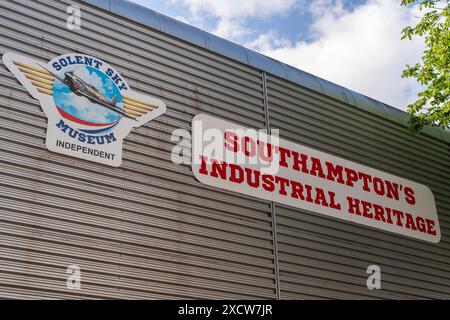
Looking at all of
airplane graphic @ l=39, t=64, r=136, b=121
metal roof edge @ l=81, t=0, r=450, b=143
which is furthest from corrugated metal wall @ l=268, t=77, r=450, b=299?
airplane graphic @ l=39, t=64, r=136, b=121

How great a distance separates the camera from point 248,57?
13922mm

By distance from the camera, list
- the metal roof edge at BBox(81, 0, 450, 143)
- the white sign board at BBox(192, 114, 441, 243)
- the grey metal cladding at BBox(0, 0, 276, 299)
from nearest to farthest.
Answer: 1. the grey metal cladding at BBox(0, 0, 276, 299)
2. the metal roof edge at BBox(81, 0, 450, 143)
3. the white sign board at BBox(192, 114, 441, 243)

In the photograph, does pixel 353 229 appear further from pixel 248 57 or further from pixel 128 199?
pixel 128 199

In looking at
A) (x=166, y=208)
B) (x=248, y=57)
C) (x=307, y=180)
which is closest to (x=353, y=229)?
(x=307, y=180)

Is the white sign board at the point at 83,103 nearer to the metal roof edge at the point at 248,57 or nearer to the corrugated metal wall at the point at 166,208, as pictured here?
the corrugated metal wall at the point at 166,208

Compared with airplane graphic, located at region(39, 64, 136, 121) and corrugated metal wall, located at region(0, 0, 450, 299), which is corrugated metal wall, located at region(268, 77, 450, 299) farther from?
airplane graphic, located at region(39, 64, 136, 121)

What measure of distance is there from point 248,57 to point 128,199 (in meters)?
4.48

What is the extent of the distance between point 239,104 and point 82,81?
3405 millimetres

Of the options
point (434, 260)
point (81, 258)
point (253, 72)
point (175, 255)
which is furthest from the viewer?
point (434, 260)

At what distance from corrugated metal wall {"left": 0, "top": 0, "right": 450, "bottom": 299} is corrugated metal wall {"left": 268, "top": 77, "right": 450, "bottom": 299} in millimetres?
30

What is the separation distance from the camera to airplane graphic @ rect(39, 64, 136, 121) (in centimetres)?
1112

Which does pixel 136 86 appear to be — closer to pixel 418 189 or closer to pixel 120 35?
pixel 120 35

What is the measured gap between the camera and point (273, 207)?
12992mm

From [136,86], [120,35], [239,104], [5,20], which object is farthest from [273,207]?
[5,20]
